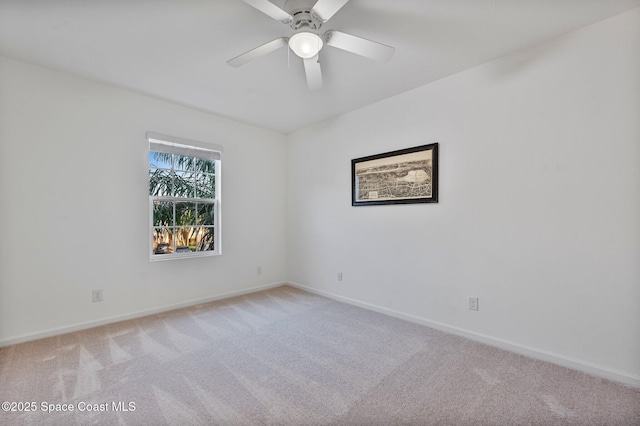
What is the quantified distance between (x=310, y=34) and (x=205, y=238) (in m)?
2.98

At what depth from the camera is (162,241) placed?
3.45 m

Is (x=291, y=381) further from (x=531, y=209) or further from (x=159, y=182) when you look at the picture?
(x=159, y=182)

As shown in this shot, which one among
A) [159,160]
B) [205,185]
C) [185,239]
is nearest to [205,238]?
[185,239]

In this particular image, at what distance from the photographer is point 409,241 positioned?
10.2ft

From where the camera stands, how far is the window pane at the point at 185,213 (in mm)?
3605

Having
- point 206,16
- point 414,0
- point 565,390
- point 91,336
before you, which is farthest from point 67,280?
point 565,390

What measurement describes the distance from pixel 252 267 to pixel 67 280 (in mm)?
2117

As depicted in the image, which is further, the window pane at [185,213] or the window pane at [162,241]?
the window pane at [185,213]

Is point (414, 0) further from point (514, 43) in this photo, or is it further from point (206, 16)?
point (206, 16)

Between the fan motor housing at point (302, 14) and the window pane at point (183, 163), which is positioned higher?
the fan motor housing at point (302, 14)

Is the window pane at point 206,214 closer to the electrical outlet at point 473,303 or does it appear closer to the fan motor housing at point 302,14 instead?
the fan motor housing at point 302,14

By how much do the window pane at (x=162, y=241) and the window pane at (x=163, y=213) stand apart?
87 millimetres

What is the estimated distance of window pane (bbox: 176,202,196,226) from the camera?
361cm

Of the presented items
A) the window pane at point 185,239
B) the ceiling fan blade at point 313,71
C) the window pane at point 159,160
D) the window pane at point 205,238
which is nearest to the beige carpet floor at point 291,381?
the window pane at point 185,239
